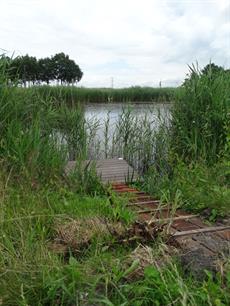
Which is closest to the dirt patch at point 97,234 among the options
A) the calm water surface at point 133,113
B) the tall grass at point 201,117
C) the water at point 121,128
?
the tall grass at point 201,117

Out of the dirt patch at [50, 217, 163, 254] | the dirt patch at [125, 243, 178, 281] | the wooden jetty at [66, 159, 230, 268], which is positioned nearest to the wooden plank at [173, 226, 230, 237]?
the wooden jetty at [66, 159, 230, 268]

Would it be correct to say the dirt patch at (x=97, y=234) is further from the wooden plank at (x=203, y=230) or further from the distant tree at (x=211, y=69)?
the distant tree at (x=211, y=69)

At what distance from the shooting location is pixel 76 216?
2.94 meters

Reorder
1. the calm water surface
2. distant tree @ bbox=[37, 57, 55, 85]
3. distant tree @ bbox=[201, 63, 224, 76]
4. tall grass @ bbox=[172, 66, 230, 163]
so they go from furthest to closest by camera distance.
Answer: distant tree @ bbox=[37, 57, 55, 85] → the calm water surface → distant tree @ bbox=[201, 63, 224, 76] → tall grass @ bbox=[172, 66, 230, 163]

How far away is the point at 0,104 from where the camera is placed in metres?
4.14

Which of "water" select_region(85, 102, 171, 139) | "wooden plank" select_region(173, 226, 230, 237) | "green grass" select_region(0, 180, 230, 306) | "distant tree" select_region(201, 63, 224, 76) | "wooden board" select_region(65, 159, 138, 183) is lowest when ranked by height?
"wooden board" select_region(65, 159, 138, 183)

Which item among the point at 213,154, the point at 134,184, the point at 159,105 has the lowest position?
the point at 134,184

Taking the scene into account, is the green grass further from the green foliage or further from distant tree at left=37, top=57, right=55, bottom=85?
distant tree at left=37, top=57, right=55, bottom=85

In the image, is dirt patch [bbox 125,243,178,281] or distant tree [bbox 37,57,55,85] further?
distant tree [bbox 37,57,55,85]

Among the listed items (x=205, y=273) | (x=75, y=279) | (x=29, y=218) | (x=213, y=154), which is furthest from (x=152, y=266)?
(x=213, y=154)

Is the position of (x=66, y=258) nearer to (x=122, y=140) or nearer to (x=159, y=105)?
(x=122, y=140)

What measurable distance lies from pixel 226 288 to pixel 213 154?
3.26m

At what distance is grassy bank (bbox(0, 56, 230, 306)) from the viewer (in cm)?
197

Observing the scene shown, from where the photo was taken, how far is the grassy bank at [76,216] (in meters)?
1.97
